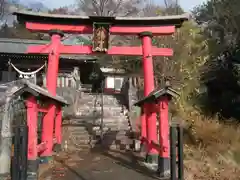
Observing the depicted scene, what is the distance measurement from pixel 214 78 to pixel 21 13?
16.1 metres

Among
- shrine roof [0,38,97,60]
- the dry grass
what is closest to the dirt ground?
the dry grass

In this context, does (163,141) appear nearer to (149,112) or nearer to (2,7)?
(149,112)

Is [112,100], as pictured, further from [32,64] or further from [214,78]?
[214,78]

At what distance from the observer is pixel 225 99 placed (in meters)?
19.4

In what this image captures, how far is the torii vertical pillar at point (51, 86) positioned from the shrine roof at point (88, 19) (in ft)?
1.97

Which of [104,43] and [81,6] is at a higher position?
[81,6]

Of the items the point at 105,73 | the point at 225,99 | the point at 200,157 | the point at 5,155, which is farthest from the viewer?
the point at 105,73

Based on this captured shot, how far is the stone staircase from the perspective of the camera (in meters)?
13.3

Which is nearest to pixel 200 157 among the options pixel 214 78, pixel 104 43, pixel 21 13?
pixel 104 43

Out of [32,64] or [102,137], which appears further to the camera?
[32,64]

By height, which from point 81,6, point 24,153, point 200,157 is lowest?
point 200,157

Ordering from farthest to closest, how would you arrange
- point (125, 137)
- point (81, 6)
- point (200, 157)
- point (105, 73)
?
point (81, 6)
point (105, 73)
point (125, 137)
point (200, 157)

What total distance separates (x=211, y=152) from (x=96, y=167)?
16.2 feet

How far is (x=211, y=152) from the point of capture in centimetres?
1108
